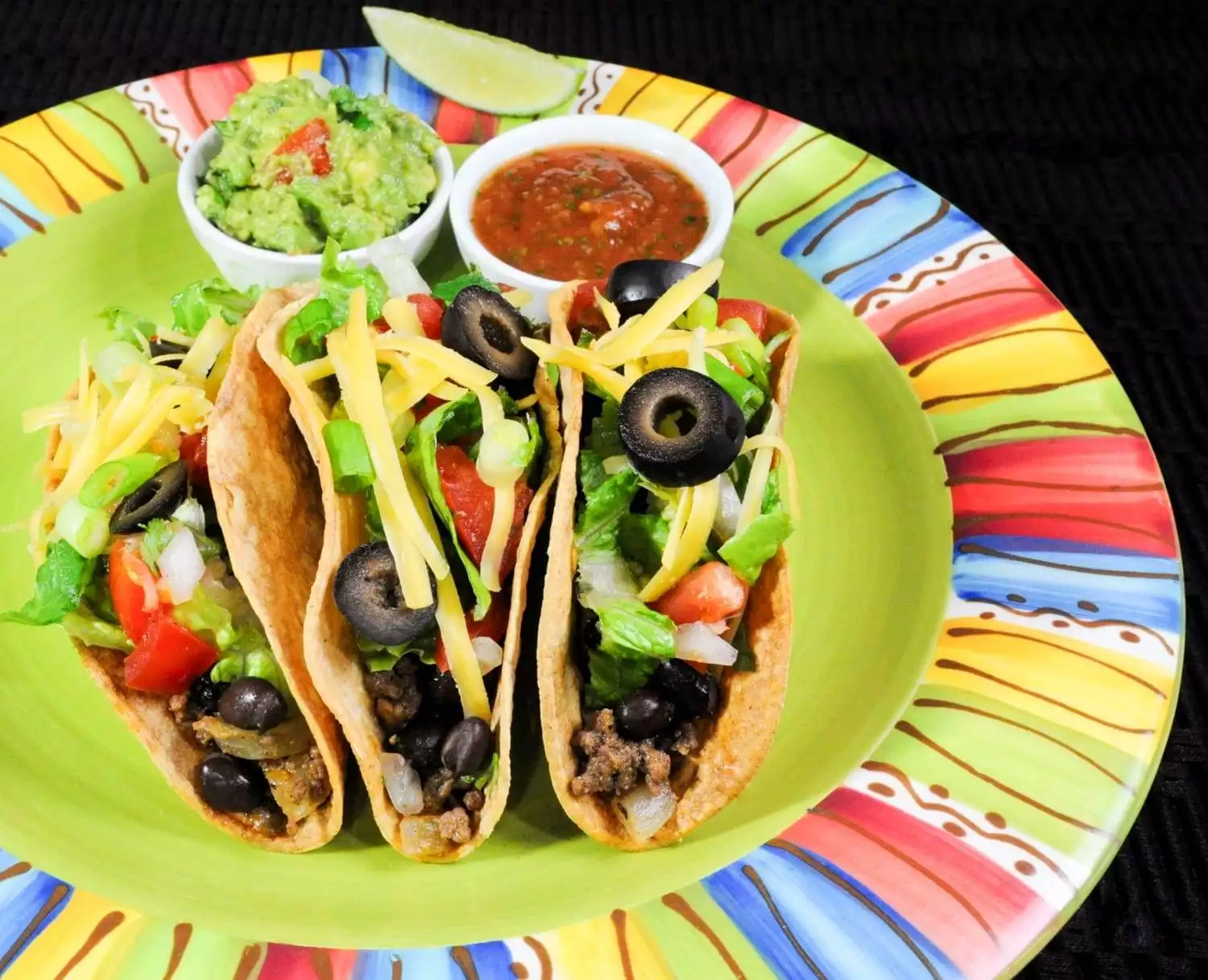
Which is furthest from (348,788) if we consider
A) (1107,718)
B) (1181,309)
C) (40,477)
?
(1181,309)

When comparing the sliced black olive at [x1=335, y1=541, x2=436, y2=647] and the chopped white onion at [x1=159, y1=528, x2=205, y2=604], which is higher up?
the sliced black olive at [x1=335, y1=541, x2=436, y2=647]

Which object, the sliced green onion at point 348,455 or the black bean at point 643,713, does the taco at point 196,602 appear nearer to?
the sliced green onion at point 348,455

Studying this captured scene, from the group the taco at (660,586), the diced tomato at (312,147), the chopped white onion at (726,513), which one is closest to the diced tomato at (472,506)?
the taco at (660,586)

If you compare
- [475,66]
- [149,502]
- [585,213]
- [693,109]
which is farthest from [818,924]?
[475,66]

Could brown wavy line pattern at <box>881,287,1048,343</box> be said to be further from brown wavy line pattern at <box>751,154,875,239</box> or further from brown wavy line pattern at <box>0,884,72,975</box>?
brown wavy line pattern at <box>0,884,72,975</box>

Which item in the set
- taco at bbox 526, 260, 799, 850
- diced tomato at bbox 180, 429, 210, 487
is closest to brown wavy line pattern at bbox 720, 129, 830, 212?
taco at bbox 526, 260, 799, 850

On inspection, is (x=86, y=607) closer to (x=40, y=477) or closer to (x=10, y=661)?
(x=10, y=661)

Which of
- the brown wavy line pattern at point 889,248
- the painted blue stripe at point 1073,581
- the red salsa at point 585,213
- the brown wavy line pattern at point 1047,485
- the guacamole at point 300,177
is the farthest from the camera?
the brown wavy line pattern at point 889,248
